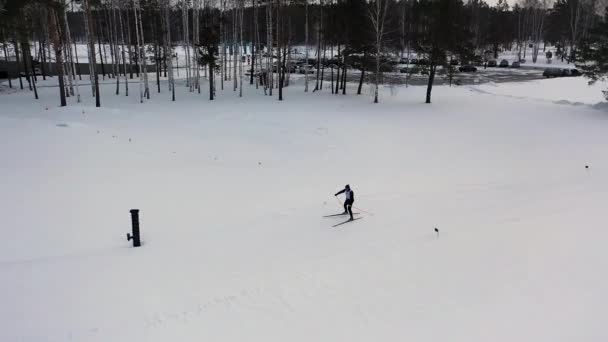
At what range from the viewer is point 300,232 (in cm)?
1163

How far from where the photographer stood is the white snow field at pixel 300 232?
7.18 m

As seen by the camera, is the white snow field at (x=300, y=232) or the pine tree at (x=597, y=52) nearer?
the white snow field at (x=300, y=232)

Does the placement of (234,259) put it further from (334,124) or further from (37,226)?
(334,124)

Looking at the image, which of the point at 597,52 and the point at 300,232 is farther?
the point at 597,52

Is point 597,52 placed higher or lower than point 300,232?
higher

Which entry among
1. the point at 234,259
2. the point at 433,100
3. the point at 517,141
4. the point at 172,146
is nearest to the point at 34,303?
the point at 234,259

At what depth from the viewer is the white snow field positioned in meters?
7.18

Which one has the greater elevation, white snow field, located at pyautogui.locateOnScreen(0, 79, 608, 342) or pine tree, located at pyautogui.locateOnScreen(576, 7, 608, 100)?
pine tree, located at pyautogui.locateOnScreen(576, 7, 608, 100)

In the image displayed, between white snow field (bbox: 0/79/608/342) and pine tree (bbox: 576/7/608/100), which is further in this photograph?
pine tree (bbox: 576/7/608/100)

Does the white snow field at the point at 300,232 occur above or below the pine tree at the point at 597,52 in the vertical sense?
below

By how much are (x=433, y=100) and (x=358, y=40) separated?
7489 mm

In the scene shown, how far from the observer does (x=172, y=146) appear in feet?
64.8

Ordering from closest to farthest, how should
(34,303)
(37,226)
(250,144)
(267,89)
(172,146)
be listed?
(34,303) < (37,226) < (172,146) < (250,144) < (267,89)

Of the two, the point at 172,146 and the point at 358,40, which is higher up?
the point at 358,40
